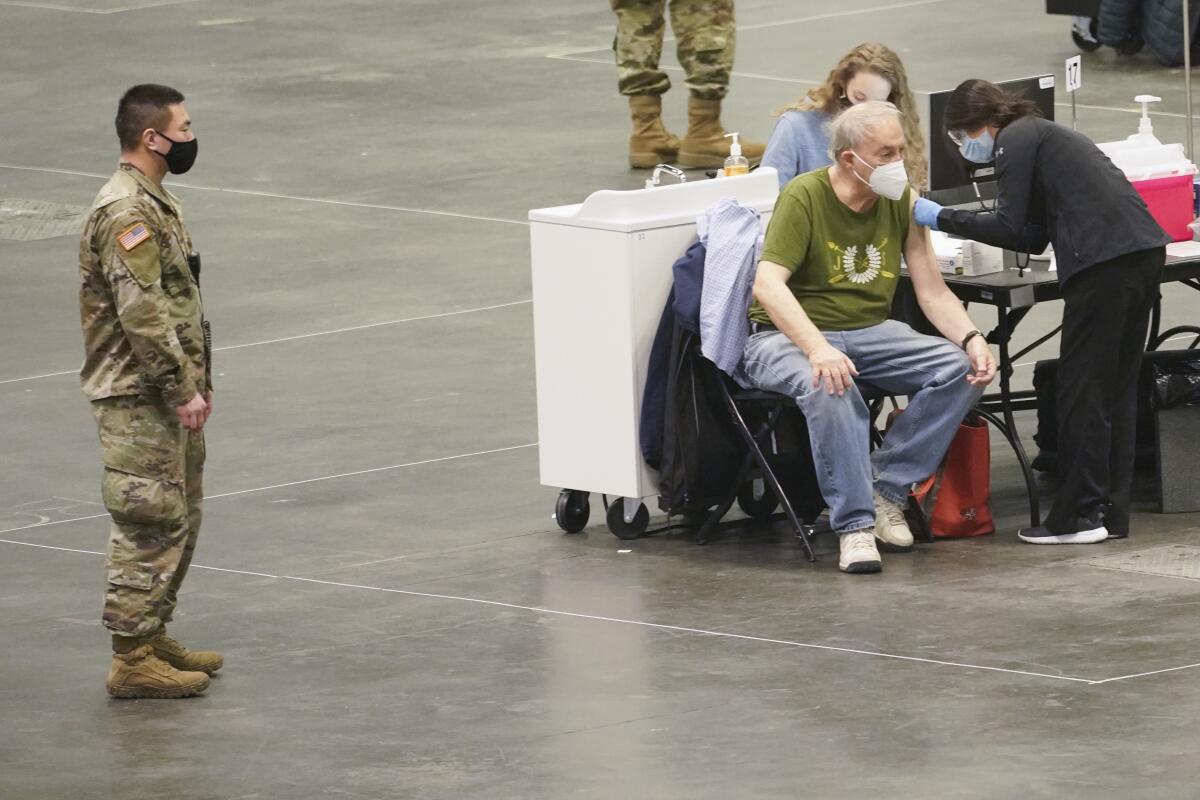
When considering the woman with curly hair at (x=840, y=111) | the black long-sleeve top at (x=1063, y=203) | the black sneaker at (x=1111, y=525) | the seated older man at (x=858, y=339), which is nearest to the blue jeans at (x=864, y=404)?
the seated older man at (x=858, y=339)

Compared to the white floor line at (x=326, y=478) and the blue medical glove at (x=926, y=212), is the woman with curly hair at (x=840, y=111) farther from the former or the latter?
the white floor line at (x=326, y=478)

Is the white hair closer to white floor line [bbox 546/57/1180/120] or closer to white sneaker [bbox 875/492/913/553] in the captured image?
white sneaker [bbox 875/492/913/553]

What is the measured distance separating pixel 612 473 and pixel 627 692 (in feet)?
5.77

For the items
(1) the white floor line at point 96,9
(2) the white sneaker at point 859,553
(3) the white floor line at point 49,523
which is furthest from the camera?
(1) the white floor line at point 96,9

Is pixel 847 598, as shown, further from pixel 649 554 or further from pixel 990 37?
pixel 990 37

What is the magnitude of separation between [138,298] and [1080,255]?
9.88 feet

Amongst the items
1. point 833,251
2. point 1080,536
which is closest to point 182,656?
point 833,251

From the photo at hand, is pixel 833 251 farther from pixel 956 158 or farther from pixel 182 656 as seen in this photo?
pixel 182 656

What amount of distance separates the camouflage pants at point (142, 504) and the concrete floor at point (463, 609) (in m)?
0.28

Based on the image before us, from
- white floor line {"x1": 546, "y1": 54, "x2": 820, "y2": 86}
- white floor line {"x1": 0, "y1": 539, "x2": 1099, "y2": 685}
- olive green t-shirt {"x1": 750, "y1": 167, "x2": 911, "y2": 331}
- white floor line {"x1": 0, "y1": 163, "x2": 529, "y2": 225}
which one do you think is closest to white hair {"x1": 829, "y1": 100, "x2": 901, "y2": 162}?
olive green t-shirt {"x1": 750, "y1": 167, "x2": 911, "y2": 331}

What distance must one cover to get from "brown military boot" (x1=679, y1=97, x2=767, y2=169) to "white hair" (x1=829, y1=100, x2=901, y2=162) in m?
7.12

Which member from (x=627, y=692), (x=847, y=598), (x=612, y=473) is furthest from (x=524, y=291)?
(x=627, y=692)

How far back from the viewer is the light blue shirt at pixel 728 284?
306 inches

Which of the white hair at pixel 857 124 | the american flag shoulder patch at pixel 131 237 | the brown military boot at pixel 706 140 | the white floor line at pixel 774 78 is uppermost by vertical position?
the american flag shoulder patch at pixel 131 237
